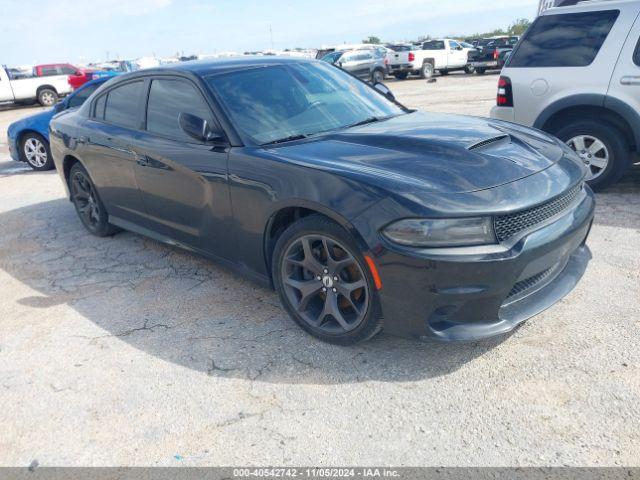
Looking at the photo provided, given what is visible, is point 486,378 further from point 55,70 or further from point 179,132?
point 55,70

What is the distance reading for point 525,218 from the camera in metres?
2.70

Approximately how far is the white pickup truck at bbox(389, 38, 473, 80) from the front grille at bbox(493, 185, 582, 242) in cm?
2339

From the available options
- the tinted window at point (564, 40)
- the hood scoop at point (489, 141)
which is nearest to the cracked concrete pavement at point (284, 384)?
the hood scoop at point (489, 141)

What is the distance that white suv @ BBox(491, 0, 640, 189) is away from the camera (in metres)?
5.23

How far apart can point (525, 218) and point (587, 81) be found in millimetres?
3511

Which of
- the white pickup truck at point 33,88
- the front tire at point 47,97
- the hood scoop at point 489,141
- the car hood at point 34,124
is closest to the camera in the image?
the hood scoop at point 489,141

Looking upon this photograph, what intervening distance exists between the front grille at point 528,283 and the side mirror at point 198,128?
2.02 metres

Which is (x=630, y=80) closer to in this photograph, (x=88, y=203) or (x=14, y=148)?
(x=88, y=203)

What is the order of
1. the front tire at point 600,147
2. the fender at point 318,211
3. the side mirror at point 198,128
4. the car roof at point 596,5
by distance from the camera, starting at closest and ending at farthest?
the fender at point 318,211 < the side mirror at point 198,128 < the car roof at point 596,5 < the front tire at point 600,147

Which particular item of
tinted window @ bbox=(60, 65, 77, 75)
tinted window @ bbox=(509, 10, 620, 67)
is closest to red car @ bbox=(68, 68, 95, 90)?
tinted window @ bbox=(60, 65, 77, 75)

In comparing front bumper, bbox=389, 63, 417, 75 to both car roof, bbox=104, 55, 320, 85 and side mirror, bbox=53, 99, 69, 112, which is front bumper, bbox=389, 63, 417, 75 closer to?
side mirror, bbox=53, 99, 69, 112

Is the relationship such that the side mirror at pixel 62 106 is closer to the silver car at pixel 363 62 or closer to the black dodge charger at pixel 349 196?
the black dodge charger at pixel 349 196

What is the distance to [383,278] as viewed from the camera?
2.69 m

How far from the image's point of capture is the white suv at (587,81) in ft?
17.1
